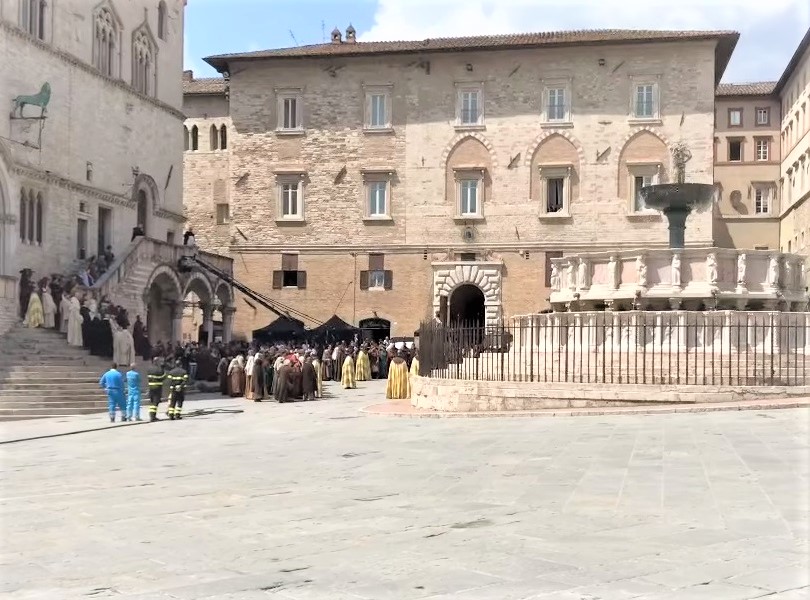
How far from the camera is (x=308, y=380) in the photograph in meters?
25.4

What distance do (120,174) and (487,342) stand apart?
19.5 metres

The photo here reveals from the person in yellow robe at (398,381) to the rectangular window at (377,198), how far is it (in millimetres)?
18368

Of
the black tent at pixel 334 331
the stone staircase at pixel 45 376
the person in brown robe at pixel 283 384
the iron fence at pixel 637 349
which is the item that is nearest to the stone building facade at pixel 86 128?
the stone staircase at pixel 45 376

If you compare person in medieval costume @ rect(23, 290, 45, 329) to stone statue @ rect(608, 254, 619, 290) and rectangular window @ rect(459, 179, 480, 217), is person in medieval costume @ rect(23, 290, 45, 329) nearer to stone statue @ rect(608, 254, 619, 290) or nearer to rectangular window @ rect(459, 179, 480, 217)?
stone statue @ rect(608, 254, 619, 290)

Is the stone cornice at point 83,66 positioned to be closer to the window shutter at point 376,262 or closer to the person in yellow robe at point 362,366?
the window shutter at point 376,262

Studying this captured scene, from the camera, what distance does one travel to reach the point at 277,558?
21.5 feet

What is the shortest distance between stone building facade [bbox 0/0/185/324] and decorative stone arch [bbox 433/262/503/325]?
11.2 metres

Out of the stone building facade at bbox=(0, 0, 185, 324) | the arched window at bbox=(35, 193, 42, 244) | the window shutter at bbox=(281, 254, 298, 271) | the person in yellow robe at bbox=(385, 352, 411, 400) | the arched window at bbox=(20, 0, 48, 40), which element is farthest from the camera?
the window shutter at bbox=(281, 254, 298, 271)

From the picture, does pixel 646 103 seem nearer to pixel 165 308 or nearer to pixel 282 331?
pixel 282 331

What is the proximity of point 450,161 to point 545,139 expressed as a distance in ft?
13.3

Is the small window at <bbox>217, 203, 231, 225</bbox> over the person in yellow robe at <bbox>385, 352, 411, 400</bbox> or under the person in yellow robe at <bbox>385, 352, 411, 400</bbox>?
over

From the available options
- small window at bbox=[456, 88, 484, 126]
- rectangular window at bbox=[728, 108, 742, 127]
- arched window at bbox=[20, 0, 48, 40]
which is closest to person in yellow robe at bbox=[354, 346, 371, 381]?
small window at bbox=[456, 88, 484, 126]

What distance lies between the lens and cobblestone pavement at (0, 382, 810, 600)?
583cm

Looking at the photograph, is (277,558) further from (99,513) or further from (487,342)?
(487,342)
